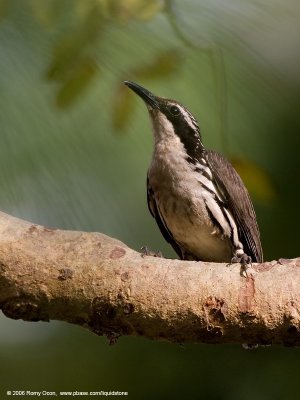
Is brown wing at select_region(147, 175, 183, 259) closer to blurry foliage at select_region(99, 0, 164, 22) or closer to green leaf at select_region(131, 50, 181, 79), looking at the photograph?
green leaf at select_region(131, 50, 181, 79)

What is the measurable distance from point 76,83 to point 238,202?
7.96 ft

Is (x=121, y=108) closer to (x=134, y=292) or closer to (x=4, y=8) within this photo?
(x=4, y=8)

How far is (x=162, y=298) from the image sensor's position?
2.40m

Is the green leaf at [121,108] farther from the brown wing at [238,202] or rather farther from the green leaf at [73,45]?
the brown wing at [238,202]

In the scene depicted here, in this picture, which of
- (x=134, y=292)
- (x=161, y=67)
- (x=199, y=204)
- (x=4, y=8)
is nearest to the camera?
(x=4, y=8)

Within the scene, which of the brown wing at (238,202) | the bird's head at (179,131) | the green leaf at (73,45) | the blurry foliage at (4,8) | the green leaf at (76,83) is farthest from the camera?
the bird's head at (179,131)

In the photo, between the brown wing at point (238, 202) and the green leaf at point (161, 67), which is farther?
the brown wing at point (238, 202)

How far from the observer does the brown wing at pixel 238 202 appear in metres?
4.11

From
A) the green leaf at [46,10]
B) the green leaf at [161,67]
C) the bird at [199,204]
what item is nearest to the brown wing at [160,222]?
the bird at [199,204]

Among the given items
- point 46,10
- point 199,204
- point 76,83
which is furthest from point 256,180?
point 199,204

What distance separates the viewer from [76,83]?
1.96m

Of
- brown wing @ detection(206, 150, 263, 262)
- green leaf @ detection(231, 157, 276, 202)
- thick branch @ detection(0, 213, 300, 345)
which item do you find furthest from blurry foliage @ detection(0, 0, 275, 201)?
brown wing @ detection(206, 150, 263, 262)

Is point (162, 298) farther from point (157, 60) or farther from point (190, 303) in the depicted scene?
point (157, 60)

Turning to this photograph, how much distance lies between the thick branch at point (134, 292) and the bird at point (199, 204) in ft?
5.57
